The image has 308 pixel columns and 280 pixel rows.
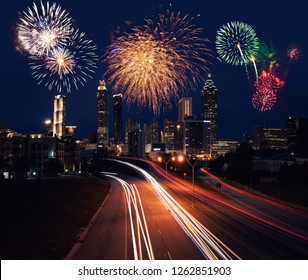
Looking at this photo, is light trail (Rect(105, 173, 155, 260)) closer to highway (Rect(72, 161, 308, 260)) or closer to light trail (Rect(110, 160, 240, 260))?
highway (Rect(72, 161, 308, 260))

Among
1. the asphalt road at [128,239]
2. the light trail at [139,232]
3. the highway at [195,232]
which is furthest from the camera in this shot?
the highway at [195,232]

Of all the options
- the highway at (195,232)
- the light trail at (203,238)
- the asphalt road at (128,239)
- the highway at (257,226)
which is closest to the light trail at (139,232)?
the highway at (195,232)

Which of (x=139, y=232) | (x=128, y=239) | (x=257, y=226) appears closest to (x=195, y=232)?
(x=139, y=232)

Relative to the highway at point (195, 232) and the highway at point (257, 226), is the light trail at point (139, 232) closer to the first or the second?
the highway at point (195, 232)

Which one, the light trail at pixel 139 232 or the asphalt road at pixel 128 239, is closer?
the asphalt road at pixel 128 239

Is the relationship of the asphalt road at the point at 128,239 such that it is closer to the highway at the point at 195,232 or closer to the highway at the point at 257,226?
the highway at the point at 195,232

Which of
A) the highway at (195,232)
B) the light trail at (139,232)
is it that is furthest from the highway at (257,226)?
the light trail at (139,232)

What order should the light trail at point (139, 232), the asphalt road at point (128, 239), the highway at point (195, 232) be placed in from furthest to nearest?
1. the highway at point (195, 232)
2. the light trail at point (139, 232)
3. the asphalt road at point (128, 239)

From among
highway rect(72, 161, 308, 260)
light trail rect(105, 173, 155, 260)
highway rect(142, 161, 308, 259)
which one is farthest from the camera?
highway rect(142, 161, 308, 259)

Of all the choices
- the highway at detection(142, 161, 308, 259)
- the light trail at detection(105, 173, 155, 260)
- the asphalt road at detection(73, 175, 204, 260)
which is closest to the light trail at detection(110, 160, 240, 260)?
the asphalt road at detection(73, 175, 204, 260)
